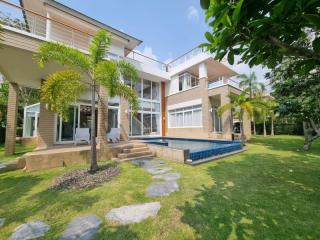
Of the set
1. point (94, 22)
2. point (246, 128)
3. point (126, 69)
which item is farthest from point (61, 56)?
point (246, 128)

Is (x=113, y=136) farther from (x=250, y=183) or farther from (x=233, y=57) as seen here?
(x=233, y=57)

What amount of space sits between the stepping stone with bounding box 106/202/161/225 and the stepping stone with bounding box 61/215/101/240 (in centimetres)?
31

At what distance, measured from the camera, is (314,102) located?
9320mm

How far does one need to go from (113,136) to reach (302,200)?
11.0m

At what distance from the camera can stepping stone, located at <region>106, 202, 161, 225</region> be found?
350cm

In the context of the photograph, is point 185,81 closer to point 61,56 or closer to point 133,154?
point 133,154

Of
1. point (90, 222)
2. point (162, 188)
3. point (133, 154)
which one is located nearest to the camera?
point (90, 222)

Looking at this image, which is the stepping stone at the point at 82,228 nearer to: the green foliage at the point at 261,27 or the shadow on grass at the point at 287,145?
the green foliage at the point at 261,27

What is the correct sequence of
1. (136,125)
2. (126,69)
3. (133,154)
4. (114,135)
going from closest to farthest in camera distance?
(126,69)
(133,154)
(114,135)
(136,125)

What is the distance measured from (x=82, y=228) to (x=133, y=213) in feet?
3.43

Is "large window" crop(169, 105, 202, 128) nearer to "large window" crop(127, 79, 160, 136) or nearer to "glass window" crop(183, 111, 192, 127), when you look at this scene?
"glass window" crop(183, 111, 192, 127)

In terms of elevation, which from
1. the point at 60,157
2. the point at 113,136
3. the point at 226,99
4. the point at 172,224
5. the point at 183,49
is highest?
the point at 183,49

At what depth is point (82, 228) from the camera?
10.7ft

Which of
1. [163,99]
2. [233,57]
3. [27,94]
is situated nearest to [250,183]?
[233,57]
